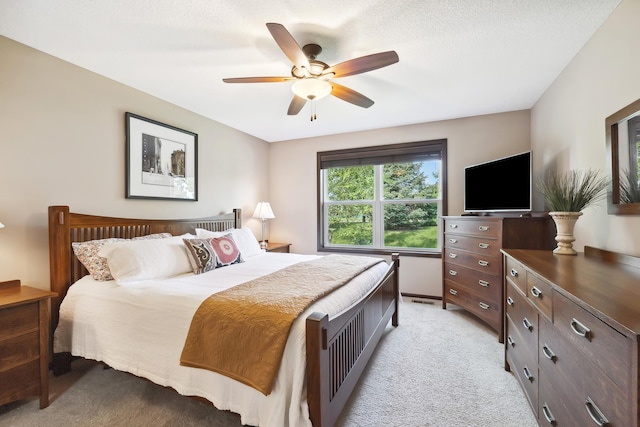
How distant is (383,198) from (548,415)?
3.17 metres

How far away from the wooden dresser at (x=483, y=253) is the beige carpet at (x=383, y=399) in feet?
1.53

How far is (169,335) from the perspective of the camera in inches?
66.3

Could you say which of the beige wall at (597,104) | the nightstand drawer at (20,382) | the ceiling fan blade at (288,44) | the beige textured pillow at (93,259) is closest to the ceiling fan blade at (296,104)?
the ceiling fan blade at (288,44)

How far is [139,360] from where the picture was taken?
1.77 meters

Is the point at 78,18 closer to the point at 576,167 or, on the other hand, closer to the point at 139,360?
the point at 139,360

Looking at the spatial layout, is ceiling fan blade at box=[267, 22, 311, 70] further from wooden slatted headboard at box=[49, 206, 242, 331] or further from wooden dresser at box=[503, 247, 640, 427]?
wooden slatted headboard at box=[49, 206, 242, 331]

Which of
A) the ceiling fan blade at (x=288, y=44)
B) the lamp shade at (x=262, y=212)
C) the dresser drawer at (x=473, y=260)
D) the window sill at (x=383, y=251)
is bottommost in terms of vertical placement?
the window sill at (x=383, y=251)

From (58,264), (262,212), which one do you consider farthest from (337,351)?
(262,212)

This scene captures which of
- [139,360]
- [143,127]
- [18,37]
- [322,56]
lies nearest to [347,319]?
[139,360]

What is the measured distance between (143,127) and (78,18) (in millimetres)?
1166

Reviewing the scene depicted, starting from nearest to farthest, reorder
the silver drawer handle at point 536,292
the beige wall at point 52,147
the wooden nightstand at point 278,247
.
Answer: the silver drawer handle at point 536,292
the beige wall at point 52,147
the wooden nightstand at point 278,247

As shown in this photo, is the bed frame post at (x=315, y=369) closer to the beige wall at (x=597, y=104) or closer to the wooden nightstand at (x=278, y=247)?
the beige wall at (x=597, y=104)

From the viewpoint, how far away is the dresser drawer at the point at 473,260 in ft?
8.84

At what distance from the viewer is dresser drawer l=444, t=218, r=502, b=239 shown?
267cm
